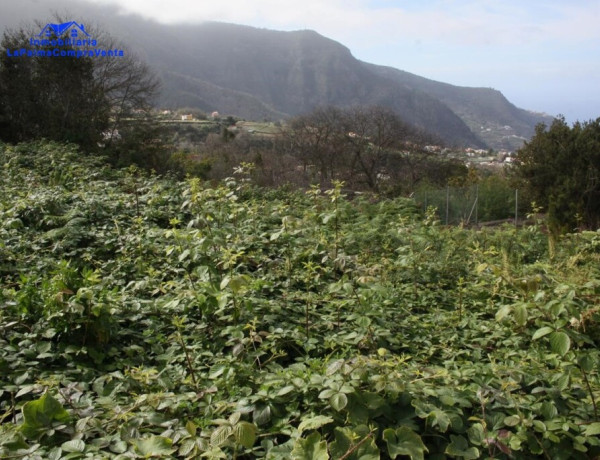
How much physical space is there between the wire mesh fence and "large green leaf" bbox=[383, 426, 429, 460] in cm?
1243

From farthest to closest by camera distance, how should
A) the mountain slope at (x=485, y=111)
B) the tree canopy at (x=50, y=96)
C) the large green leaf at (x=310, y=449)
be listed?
1. the mountain slope at (x=485, y=111)
2. the tree canopy at (x=50, y=96)
3. the large green leaf at (x=310, y=449)

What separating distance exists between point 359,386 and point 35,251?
328 centimetres

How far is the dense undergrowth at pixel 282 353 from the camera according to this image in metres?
1.78

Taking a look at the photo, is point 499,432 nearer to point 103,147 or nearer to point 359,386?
point 359,386

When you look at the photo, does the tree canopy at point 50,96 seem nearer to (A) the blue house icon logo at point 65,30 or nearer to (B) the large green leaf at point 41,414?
(A) the blue house icon logo at point 65,30

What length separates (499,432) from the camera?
181 centimetres

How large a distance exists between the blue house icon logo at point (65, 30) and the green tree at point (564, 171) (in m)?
14.9

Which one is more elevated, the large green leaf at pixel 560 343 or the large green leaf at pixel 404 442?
the large green leaf at pixel 560 343

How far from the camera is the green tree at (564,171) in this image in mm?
13680

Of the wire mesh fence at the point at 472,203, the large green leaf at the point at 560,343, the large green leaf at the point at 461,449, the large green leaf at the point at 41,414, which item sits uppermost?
the large green leaf at the point at 560,343

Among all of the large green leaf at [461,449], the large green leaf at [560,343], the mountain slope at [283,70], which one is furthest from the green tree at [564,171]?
the mountain slope at [283,70]

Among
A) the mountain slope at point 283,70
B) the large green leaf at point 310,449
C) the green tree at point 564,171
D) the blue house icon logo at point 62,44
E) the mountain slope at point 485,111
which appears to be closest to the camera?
the large green leaf at point 310,449

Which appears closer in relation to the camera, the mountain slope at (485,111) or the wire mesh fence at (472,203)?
the wire mesh fence at (472,203)

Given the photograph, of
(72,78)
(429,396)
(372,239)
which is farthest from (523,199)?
(429,396)
